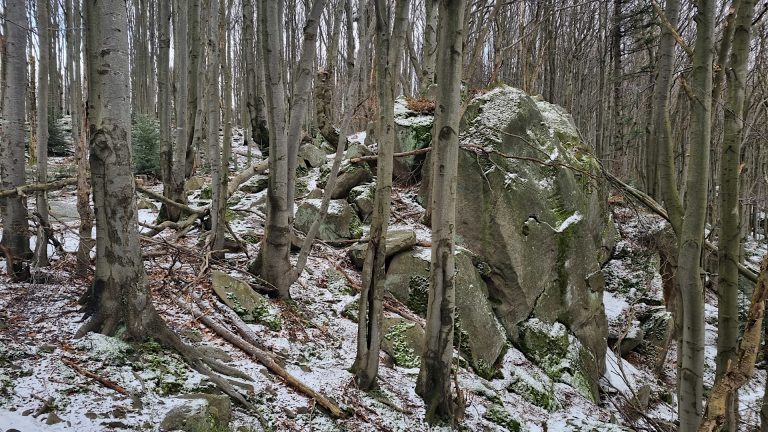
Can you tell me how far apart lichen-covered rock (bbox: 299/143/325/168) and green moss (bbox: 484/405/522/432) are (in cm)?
695

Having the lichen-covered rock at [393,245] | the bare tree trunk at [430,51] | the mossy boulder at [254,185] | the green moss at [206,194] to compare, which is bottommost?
the lichen-covered rock at [393,245]

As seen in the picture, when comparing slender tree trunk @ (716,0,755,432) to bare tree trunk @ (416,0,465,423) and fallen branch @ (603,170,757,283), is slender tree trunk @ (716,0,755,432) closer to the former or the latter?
fallen branch @ (603,170,757,283)

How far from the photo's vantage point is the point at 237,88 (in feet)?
85.6

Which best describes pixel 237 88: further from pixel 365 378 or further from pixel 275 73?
pixel 365 378

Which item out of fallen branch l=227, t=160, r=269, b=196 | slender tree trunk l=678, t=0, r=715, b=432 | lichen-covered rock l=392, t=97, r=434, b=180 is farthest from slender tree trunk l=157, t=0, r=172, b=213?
slender tree trunk l=678, t=0, r=715, b=432

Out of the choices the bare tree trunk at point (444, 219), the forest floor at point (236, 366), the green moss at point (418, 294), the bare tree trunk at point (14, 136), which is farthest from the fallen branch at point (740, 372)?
the bare tree trunk at point (14, 136)

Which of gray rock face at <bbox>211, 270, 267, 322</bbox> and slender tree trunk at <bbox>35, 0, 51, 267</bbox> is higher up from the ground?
slender tree trunk at <bbox>35, 0, 51, 267</bbox>

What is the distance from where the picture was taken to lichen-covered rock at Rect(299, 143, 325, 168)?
33.0 feet

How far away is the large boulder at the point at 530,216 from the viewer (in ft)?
20.5

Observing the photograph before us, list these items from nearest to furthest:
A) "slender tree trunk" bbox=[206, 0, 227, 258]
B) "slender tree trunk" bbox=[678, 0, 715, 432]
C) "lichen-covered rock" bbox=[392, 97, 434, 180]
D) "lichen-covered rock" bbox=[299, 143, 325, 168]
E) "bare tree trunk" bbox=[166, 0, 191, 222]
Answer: "slender tree trunk" bbox=[678, 0, 715, 432] → "slender tree trunk" bbox=[206, 0, 227, 258] → "bare tree trunk" bbox=[166, 0, 191, 222] → "lichen-covered rock" bbox=[392, 97, 434, 180] → "lichen-covered rock" bbox=[299, 143, 325, 168]

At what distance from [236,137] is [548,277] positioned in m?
17.9

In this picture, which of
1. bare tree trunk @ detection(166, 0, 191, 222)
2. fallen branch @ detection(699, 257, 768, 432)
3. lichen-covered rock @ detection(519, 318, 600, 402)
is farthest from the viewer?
bare tree trunk @ detection(166, 0, 191, 222)

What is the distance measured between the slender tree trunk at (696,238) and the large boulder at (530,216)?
9.47 feet

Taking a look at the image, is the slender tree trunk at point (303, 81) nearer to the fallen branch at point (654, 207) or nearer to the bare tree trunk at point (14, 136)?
the bare tree trunk at point (14, 136)
